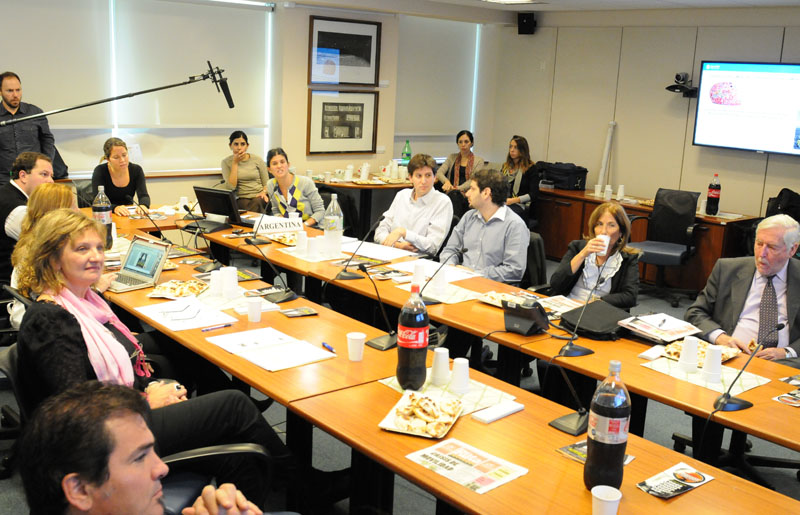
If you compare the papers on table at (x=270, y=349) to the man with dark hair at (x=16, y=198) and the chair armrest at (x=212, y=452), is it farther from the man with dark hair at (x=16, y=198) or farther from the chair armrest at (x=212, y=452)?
the man with dark hair at (x=16, y=198)

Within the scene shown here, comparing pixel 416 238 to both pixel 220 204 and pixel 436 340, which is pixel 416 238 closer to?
pixel 220 204

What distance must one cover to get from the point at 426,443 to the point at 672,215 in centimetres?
502

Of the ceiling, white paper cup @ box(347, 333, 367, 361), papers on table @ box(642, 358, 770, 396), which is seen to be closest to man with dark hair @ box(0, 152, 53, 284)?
white paper cup @ box(347, 333, 367, 361)

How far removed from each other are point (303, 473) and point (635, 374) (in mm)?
1241

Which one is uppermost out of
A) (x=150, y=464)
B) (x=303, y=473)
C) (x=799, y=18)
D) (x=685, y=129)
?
(x=799, y=18)

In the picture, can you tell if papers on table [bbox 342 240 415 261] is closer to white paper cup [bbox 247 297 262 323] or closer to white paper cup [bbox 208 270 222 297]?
white paper cup [bbox 208 270 222 297]

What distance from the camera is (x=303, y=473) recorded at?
276 cm

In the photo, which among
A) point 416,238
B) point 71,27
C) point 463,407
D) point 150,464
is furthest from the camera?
point 71,27

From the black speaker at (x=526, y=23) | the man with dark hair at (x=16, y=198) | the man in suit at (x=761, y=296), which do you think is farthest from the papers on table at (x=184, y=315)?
the black speaker at (x=526, y=23)

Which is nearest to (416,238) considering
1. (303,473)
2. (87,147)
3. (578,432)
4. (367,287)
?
(367,287)

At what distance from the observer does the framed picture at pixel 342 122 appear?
7520mm

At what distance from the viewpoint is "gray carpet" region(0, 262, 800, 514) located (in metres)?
2.98

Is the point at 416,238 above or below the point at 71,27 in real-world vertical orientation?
below

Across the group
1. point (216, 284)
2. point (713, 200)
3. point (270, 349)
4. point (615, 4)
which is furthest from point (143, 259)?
point (615, 4)
